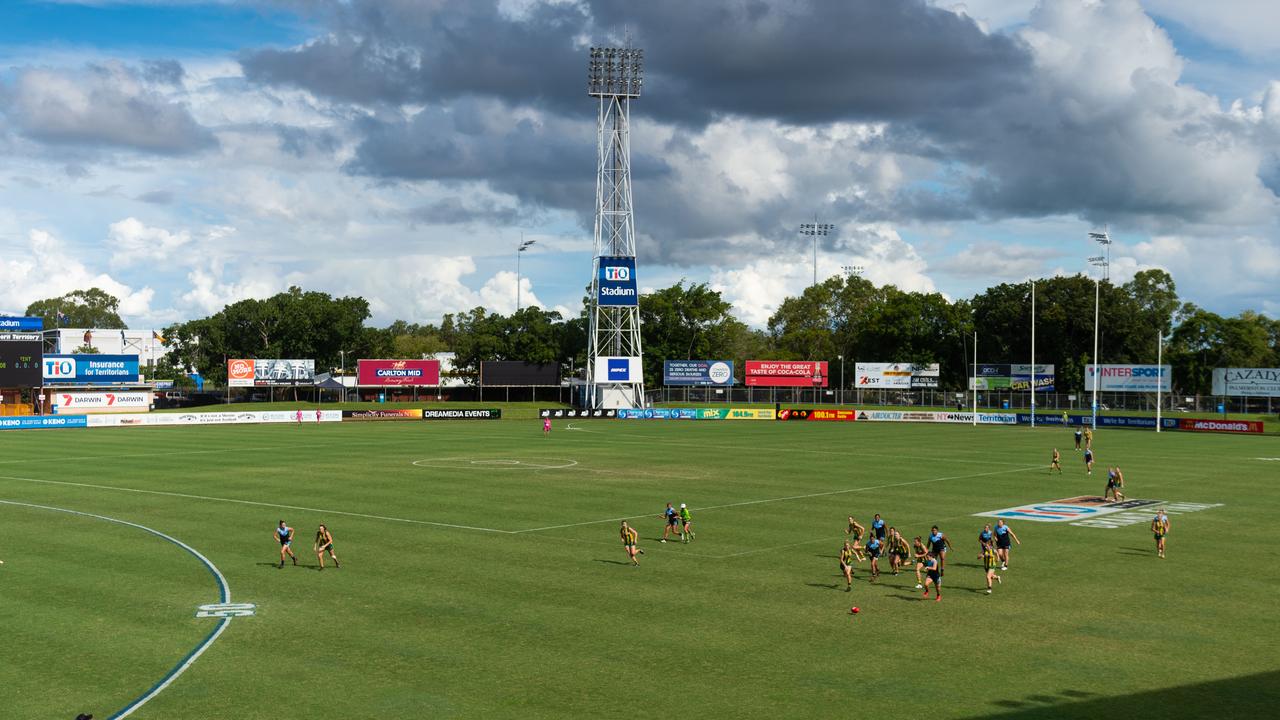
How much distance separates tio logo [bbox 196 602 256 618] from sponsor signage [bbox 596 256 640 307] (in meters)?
103

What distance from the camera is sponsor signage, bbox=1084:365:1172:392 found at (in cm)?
12631

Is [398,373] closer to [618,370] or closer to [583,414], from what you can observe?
[618,370]

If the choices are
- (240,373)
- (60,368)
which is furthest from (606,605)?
(240,373)

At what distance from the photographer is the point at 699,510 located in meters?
42.3

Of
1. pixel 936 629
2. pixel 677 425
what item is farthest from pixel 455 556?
pixel 677 425

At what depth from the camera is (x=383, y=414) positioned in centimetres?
11650

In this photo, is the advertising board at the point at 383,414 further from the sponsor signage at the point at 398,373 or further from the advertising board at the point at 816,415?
the advertising board at the point at 816,415

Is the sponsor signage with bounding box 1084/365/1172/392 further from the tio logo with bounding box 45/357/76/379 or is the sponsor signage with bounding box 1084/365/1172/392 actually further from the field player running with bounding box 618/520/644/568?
the tio logo with bounding box 45/357/76/379

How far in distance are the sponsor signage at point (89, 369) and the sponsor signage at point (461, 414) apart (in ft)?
121

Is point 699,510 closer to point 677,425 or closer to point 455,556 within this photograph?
point 455,556

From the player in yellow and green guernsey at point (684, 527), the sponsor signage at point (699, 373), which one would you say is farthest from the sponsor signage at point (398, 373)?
the player in yellow and green guernsey at point (684, 527)

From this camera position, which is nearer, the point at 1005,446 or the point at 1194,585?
the point at 1194,585

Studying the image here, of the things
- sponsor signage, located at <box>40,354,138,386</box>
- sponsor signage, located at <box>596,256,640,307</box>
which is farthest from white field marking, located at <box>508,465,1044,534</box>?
sponsor signage, located at <box>40,354,138,386</box>

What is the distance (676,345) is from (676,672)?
14963 centimetres
